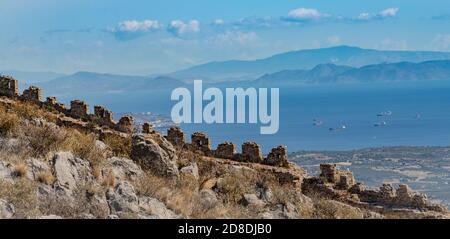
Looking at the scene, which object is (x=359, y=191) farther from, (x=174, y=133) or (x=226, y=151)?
(x=174, y=133)

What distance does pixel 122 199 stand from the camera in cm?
1248

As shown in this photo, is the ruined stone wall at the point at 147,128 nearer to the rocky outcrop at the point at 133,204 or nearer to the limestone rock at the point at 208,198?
the limestone rock at the point at 208,198

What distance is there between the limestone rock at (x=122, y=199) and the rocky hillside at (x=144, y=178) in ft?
0.07

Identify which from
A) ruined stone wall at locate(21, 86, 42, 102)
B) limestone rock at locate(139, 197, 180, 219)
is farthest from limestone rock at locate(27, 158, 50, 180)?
ruined stone wall at locate(21, 86, 42, 102)

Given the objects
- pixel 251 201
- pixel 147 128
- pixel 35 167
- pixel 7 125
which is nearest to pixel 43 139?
pixel 7 125

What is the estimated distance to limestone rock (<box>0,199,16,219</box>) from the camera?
403 inches

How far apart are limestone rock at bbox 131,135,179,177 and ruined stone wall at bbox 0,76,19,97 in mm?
10565

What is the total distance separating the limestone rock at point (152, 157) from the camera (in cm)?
1747

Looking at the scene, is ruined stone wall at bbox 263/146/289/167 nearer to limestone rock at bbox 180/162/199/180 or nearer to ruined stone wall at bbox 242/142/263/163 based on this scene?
ruined stone wall at bbox 242/142/263/163

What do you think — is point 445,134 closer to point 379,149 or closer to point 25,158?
point 379,149

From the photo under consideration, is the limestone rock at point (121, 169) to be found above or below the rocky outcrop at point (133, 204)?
above

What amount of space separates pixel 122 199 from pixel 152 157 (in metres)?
5.32

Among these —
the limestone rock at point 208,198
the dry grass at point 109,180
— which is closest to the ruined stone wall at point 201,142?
the limestone rock at point 208,198

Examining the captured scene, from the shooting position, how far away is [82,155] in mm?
14656
